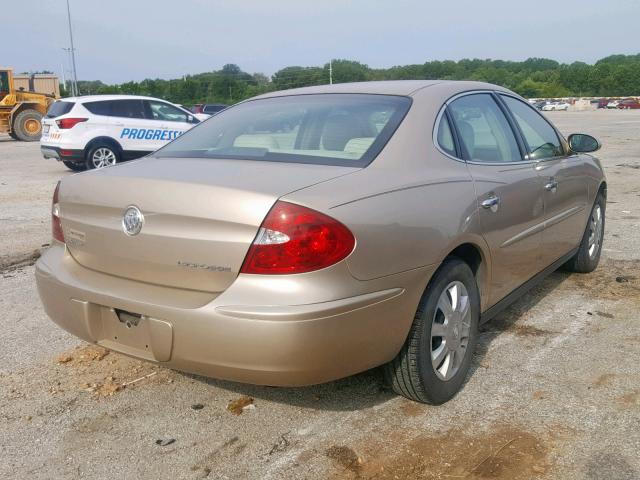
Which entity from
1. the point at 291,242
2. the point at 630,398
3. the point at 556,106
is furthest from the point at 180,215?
the point at 556,106

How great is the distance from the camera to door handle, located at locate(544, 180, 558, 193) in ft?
13.5

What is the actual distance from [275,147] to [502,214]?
1.28 metres

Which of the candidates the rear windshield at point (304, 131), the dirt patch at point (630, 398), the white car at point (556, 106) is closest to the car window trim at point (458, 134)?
the rear windshield at point (304, 131)

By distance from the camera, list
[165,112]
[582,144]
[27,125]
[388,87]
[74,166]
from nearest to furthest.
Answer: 1. [388,87]
2. [582,144]
3. [165,112]
4. [74,166]
5. [27,125]

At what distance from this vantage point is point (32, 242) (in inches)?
268

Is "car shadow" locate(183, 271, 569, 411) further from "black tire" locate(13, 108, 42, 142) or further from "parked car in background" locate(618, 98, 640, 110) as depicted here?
"parked car in background" locate(618, 98, 640, 110)

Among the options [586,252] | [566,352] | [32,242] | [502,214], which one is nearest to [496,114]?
[502,214]

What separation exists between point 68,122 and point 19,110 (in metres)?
13.2

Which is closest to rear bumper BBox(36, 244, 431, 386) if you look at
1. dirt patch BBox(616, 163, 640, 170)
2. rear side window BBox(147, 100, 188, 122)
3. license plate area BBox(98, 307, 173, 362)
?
license plate area BBox(98, 307, 173, 362)

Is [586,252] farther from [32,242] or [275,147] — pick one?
[32,242]

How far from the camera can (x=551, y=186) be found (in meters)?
4.19

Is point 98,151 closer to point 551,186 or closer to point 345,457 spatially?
point 551,186

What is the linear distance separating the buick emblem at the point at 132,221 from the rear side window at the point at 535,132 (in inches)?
99.5

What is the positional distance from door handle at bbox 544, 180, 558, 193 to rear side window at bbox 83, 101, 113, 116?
11.6 metres
